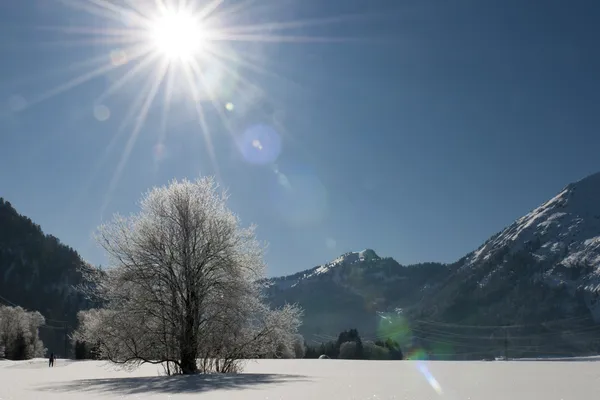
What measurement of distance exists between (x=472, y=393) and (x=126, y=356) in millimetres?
20602

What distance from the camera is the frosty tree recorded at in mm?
28875

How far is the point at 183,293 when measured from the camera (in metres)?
30.0

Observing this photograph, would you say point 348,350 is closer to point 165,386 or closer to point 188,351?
point 188,351

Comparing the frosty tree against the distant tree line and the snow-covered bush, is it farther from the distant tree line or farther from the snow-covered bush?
the distant tree line

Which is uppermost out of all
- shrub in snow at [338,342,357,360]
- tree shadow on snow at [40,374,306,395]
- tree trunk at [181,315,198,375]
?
shrub in snow at [338,342,357,360]

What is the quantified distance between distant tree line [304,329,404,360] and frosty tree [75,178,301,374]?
122 meters

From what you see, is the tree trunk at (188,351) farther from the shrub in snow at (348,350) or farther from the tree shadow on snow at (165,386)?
the shrub in snow at (348,350)

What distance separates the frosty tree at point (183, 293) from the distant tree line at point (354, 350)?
401 feet

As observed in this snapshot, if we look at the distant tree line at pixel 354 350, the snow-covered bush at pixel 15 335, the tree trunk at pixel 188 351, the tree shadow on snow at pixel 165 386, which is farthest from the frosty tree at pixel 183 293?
the distant tree line at pixel 354 350

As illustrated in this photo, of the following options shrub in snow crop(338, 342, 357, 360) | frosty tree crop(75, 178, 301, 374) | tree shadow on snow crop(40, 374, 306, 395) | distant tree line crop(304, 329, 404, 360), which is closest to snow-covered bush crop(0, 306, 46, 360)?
distant tree line crop(304, 329, 404, 360)

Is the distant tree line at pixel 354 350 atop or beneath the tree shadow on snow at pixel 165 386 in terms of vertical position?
atop

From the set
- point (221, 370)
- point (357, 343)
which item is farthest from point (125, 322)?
point (357, 343)

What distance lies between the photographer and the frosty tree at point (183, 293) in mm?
28875

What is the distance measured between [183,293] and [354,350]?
130 metres
